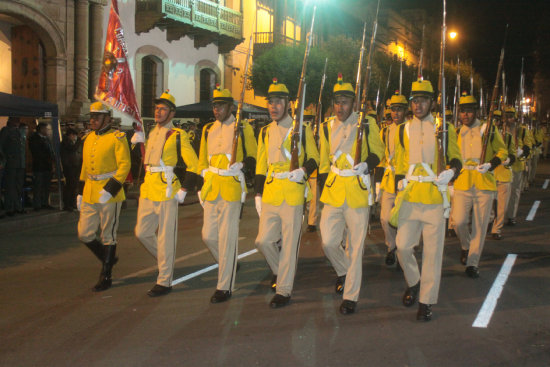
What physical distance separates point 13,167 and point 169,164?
6.75 m

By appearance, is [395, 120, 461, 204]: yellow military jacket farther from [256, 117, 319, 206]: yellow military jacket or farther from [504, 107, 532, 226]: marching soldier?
[504, 107, 532, 226]: marching soldier

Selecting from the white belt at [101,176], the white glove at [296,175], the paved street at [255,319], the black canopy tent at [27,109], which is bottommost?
the paved street at [255,319]

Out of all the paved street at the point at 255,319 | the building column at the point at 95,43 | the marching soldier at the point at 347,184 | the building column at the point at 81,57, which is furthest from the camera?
the building column at the point at 95,43

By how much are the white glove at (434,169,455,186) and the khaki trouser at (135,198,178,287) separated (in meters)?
2.71

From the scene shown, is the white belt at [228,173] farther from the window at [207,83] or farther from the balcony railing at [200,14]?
the window at [207,83]

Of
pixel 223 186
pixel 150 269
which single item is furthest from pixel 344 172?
pixel 150 269

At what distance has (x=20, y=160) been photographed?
472 inches

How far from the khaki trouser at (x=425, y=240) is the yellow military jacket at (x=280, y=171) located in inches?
39.5

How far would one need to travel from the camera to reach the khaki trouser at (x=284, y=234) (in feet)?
19.4

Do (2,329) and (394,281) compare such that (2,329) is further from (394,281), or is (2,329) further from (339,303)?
(394,281)

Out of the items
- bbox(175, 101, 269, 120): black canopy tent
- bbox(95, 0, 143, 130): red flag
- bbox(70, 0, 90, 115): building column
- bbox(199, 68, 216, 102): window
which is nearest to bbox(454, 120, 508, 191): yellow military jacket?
bbox(95, 0, 143, 130): red flag

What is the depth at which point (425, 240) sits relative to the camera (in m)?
5.63

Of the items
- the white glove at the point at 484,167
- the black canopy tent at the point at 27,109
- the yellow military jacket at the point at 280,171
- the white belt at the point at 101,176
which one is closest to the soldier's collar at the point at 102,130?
the white belt at the point at 101,176

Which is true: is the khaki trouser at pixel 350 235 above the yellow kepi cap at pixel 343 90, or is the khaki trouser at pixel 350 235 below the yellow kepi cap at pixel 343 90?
below
